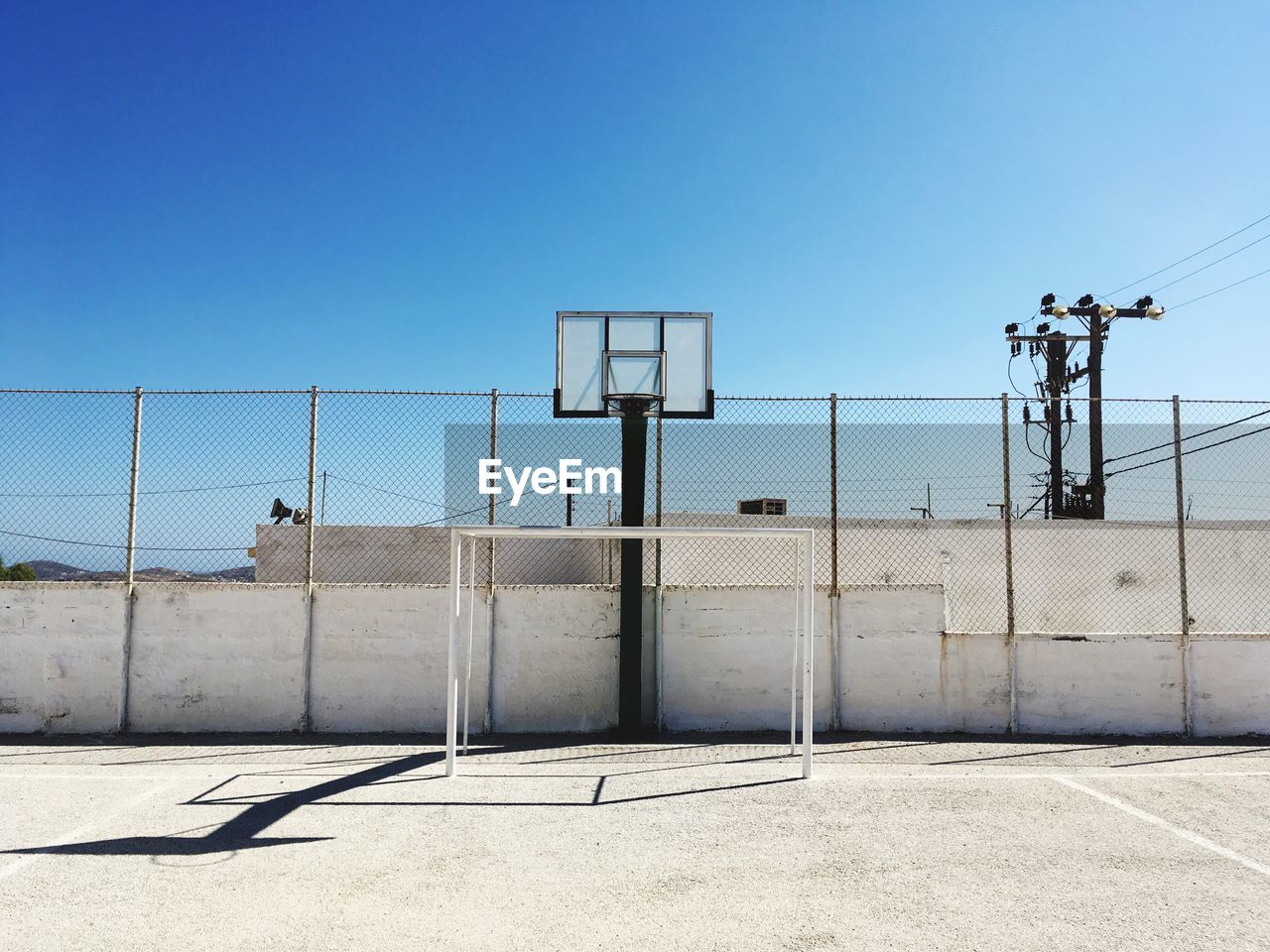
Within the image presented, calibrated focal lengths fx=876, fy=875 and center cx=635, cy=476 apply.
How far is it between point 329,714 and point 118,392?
3892mm

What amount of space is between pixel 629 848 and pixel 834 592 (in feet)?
14.5

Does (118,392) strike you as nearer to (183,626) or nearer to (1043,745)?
(183,626)

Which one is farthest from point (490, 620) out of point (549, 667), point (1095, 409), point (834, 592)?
point (1095, 409)

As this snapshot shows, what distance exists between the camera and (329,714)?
8.77 metres

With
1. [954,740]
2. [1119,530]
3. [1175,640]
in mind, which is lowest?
[954,740]

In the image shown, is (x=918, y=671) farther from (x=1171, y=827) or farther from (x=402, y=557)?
(x=402, y=557)

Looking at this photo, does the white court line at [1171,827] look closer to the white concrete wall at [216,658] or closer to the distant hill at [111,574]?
the white concrete wall at [216,658]

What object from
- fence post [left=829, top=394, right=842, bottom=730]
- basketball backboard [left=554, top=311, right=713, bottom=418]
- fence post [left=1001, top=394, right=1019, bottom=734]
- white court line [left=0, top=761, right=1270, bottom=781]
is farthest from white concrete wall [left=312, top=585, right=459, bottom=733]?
fence post [left=1001, top=394, right=1019, bottom=734]

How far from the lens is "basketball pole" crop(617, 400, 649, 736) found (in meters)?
8.59

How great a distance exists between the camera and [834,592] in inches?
357

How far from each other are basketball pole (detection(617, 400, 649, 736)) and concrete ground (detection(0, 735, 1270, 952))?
25.6 inches

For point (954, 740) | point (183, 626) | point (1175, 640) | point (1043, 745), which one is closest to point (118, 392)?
point (183, 626)

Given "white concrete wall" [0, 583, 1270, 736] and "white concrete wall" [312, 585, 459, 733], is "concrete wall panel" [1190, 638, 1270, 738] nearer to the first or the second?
"white concrete wall" [0, 583, 1270, 736]

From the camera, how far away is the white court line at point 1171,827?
507 centimetres
